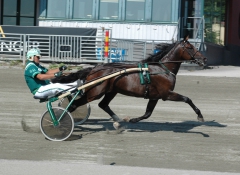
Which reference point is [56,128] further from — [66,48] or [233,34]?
[233,34]

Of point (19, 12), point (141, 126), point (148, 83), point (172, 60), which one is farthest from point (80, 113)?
point (19, 12)

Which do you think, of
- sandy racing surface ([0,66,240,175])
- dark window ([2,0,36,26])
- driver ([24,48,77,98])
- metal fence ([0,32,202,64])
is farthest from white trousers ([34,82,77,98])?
dark window ([2,0,36,26])

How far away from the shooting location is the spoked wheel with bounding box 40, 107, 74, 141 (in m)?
10.9

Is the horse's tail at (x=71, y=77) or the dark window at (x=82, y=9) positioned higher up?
the dark window at (x=82, y=9)

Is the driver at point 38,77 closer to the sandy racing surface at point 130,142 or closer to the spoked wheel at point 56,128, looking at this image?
the spoked wheel at point 56,128

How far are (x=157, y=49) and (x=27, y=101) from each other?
4716 mm

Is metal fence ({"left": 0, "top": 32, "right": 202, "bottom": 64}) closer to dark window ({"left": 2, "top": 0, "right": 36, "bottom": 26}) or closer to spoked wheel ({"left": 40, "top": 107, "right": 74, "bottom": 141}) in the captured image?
dark window ({"left": 2, "top": 0, "right": 36, "bottom": 26})

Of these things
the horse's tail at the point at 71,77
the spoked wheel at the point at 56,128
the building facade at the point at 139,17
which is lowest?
the spoked wheel at the point at 56,128

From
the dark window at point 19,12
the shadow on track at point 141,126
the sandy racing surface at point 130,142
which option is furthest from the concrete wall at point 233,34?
the shadow on track at point 141,126

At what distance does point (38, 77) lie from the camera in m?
11.2

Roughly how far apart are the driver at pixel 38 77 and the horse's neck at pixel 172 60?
6.63 feet

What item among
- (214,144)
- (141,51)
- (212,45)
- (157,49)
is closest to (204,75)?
(141,51)

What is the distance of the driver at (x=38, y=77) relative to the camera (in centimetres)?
1112

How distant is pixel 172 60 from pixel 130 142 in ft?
6.95
